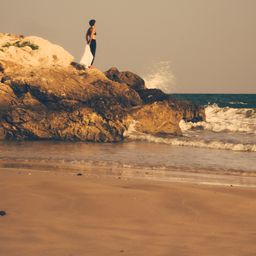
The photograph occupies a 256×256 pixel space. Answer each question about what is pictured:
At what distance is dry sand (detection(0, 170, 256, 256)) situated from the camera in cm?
655

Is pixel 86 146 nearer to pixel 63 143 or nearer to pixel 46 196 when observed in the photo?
pixel 63 143

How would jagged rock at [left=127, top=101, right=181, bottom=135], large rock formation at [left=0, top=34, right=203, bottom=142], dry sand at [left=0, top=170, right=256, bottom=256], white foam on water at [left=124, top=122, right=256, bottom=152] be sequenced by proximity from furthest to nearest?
jagged rock at [left=127, top=101, right=181, bottom=135] → large rock formation at [left=0, top=34, right=203, bottom=142] → white foam on water at [left=124, top=122, right=256, bottom=152] → dry sand at [left=0, top=170, right=256, bottom=256]

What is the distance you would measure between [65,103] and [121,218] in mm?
13554

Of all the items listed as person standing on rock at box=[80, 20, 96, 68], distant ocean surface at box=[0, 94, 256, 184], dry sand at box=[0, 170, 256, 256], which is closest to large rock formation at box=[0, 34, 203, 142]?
person standing on rock at box=[80, 20, 96, 68]

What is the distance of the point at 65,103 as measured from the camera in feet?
69.5

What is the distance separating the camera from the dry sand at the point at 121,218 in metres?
6.55

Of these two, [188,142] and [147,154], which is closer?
[147,154]

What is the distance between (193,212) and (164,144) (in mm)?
12138

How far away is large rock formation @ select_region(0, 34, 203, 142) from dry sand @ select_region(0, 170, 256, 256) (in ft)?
31.3

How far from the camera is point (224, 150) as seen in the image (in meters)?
19.6

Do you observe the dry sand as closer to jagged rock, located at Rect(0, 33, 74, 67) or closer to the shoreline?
the shoreline

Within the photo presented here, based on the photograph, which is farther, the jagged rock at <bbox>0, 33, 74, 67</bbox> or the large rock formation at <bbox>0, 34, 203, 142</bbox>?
the jagged rock at <bbox>0, 33, 74, 67</bbox>

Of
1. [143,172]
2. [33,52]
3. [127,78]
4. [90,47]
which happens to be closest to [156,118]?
[90,47]

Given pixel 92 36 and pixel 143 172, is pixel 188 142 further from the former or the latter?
pixel 143 172
